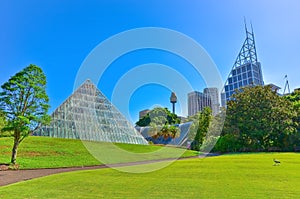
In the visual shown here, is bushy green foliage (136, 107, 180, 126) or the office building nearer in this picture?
the office building

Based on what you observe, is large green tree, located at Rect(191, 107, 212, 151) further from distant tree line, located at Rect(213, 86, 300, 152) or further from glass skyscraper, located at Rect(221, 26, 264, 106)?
glass skyscraper, located at Rect(221, 26, 264, 106)

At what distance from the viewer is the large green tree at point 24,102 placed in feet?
62.3

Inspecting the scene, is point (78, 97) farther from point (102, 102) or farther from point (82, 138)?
point (82, 138)

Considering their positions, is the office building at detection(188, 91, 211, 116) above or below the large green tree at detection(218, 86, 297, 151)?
above

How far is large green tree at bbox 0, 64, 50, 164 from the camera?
18984 millimetres

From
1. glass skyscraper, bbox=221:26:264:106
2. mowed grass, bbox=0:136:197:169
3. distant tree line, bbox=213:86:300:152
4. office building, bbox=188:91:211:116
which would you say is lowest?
mowed grass, bbox=0:136:197:169

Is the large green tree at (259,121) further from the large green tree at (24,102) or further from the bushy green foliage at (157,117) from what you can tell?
the bushy green foliage at (157,117)

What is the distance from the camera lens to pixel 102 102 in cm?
4075

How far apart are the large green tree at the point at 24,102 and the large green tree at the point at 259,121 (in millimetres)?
29742

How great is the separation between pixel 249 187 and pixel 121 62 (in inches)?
280

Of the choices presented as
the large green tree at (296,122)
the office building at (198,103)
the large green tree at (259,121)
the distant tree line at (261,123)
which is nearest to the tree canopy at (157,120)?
the office building at (198,103)

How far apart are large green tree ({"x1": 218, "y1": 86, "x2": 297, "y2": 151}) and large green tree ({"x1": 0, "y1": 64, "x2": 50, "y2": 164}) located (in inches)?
1171

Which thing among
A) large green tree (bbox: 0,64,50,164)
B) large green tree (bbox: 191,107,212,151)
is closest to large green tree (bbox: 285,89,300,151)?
large green tree (bbox: 191,107,212,151)

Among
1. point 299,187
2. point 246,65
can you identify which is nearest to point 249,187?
point 299,187
